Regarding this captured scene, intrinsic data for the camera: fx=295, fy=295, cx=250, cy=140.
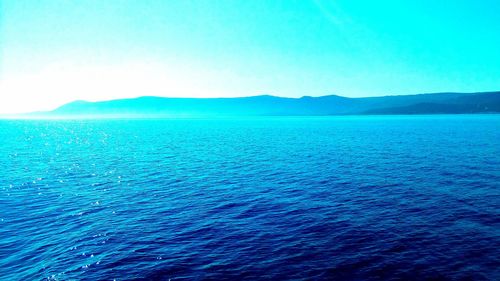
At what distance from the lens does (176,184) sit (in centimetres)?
4044

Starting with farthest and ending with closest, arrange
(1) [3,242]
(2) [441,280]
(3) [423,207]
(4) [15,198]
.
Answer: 1. (4) [15,198]
2. (3) [423,207]
3. (1) [3,242]
4. (2) [441,280]

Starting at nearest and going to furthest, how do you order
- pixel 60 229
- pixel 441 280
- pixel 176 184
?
pixel 441 280 → pixel 60 229 → pixel 176 184

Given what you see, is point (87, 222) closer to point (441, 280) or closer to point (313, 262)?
point (313, 262)

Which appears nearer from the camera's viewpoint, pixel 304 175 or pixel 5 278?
pixel 5 278

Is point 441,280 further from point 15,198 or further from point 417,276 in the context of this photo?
point 15,198

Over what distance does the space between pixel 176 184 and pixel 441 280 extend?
103 ft

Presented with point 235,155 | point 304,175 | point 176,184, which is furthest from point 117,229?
point 235,155

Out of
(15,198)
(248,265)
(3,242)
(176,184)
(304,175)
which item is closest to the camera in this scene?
(248,265)

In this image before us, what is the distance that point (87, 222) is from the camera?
88.5ft

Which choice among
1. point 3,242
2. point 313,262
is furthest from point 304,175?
point 3,242

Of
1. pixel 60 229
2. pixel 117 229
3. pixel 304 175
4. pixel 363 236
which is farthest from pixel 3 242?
pixel 304 175

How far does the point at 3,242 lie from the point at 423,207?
3707 centimetres

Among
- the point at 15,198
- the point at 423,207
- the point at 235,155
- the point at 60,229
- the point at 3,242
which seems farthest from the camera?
the point at 235,155

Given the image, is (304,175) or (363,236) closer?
(363,236)
